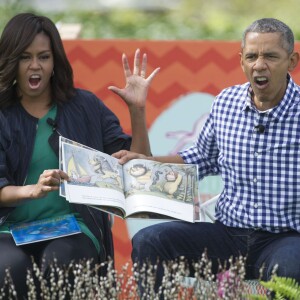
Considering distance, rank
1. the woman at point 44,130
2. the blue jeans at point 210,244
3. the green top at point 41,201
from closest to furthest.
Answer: the blue jeans at point 210,244, the woman at point 44,130, the green top at point 41,201

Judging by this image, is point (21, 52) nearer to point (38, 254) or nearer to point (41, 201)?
point (41, 201)

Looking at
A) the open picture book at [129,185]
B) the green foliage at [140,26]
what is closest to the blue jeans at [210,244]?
the open picture book at [129,185]

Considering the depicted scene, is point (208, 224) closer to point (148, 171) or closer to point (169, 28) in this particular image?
point (148, 171)

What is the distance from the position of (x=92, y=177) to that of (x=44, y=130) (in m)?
0.48

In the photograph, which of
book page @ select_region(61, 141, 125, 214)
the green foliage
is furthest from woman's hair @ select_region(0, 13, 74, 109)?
the green foliage

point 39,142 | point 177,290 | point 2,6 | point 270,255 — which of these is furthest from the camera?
point 2,6

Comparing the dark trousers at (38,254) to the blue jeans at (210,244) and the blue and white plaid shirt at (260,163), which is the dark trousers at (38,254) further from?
the blue and white plaid shirt at (260,163)

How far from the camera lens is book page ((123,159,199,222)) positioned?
5.06 metres

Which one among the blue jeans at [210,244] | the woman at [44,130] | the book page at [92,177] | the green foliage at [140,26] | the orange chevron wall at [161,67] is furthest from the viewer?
the green foliage at [140,26]

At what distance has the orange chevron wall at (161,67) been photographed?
705 centimetres

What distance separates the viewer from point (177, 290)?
4602 mm

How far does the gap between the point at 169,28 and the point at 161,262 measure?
22.4 feet

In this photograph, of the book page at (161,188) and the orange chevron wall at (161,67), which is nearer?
the book page at (161,188)

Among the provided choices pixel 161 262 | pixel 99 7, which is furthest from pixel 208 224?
pixel 99 7
